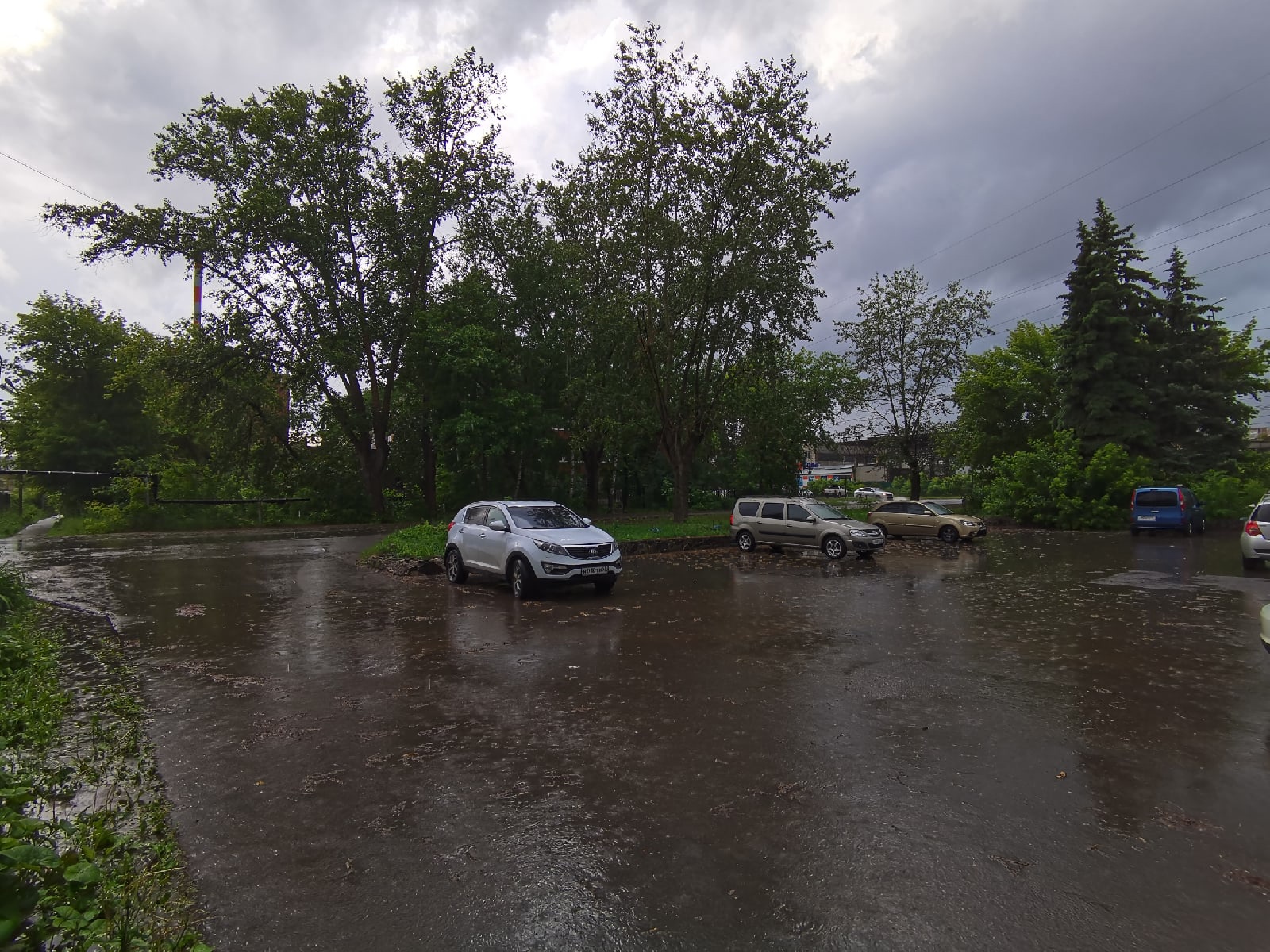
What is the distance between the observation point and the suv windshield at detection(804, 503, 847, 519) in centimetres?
2145

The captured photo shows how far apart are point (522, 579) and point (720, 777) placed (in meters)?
8.72

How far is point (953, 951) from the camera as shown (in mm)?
3111

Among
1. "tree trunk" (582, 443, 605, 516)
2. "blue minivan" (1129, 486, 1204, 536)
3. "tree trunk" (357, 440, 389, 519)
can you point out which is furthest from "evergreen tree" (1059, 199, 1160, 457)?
"tree trunk" (357, 440, 389, 519)

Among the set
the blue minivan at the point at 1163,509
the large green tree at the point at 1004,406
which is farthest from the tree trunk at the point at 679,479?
the large green tree at the point at 1004,406

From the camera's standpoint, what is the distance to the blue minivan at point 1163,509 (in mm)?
26922

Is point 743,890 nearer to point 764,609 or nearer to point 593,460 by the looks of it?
point 764,609

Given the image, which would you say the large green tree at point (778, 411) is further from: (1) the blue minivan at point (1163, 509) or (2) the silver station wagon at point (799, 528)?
(1) the blue minivan at point (1163, 509)

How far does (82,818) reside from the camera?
4.13 meters

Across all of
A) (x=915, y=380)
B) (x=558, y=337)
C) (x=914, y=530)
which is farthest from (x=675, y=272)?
(x=915, y=380)

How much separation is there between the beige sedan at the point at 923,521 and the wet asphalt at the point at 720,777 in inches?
578

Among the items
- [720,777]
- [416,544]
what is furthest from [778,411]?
[720,777]

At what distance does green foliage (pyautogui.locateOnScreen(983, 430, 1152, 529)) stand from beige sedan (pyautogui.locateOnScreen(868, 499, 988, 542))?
592 centimetres

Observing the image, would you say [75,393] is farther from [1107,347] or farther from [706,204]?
[1107,347]

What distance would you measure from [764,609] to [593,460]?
27.6 meters
